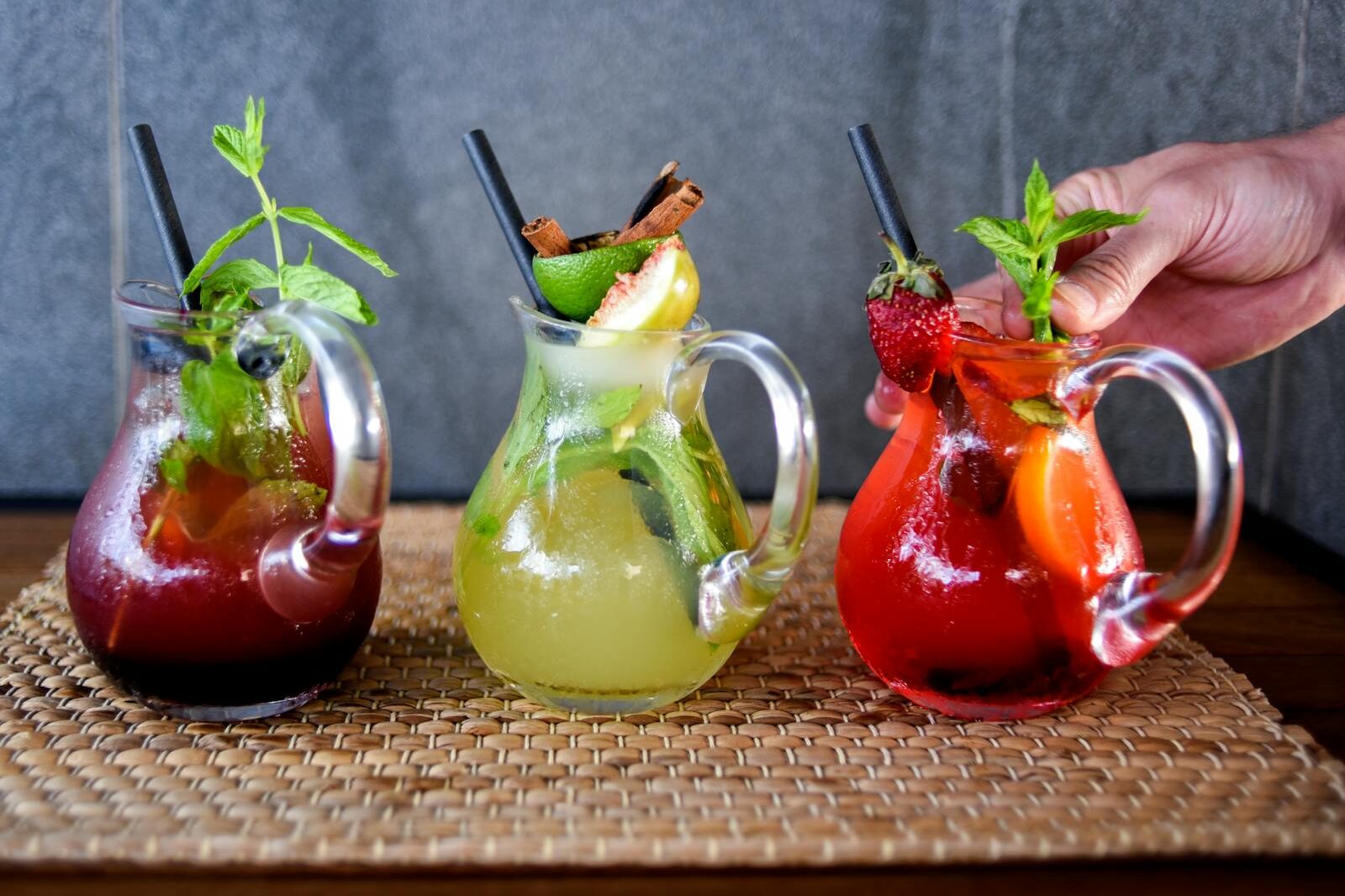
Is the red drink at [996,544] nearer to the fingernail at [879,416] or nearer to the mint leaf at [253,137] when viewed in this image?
the fingernail at [879,416]

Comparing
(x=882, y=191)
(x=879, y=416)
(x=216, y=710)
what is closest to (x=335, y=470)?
(x=216, y=710)

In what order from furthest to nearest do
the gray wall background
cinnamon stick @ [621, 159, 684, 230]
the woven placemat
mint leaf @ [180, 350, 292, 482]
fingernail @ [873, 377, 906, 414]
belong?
the gray wall background → fingernail @ [873, 377, 906, 414] → cinnamon stick @ [621, 159, 684, 230] → mint leaf @ [180, 350, 292, 482] → the woven placemat

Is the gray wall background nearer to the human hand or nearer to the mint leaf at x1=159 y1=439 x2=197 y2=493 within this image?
the human hand

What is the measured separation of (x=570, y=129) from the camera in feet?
4.66

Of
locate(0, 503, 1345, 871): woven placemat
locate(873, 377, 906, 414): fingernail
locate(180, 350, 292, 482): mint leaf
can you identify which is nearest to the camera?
locate(0, 503, 1345, 871): woven placemat

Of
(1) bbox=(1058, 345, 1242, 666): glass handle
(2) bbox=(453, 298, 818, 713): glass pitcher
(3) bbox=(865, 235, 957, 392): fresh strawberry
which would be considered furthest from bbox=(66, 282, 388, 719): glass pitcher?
(1) bbox=(1058, 345, 1242, 666): glass handle

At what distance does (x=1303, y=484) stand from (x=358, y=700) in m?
1.22

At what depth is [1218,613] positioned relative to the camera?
3.29 ft

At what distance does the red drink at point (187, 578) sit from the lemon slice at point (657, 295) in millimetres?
208

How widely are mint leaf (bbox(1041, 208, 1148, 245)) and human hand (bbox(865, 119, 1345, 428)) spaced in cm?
15

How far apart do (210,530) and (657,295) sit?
0.30 metres

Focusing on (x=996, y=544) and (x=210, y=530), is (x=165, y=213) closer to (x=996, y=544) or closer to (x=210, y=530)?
(x=210, y=530)

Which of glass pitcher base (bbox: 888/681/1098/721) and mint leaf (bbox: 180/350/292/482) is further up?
mint leaf (bbox: 180/350/292/482)

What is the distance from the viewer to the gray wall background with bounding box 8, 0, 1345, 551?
137 centimetres
